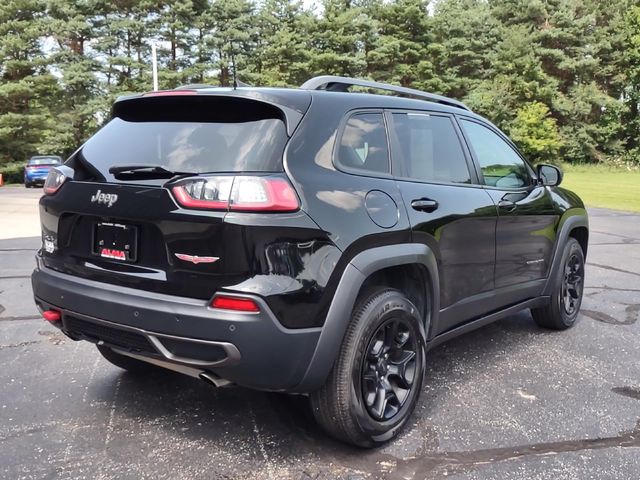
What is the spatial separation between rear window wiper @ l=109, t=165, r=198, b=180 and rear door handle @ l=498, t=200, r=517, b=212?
2.24 meters

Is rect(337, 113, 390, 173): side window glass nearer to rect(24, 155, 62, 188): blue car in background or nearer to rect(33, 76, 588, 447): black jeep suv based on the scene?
rect(33, 76, 588, 447): black jeep suv

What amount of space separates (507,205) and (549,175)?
924mm

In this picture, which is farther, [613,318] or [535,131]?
[535,131]

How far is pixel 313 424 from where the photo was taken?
318 cm

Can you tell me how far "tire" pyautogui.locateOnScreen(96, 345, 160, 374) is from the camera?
3693mm

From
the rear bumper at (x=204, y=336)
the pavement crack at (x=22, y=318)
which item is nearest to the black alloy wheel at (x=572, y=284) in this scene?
the rear bumper at (x=204, y=336)

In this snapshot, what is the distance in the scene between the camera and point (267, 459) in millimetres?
2809

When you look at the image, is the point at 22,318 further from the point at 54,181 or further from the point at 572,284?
the point at 572,284

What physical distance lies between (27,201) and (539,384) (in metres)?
18.7

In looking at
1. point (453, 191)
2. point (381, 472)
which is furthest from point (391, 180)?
point (381, 472)

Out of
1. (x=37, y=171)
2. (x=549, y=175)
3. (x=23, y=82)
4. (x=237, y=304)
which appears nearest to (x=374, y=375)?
(x=237, y=304)

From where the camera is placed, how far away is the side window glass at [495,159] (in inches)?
156

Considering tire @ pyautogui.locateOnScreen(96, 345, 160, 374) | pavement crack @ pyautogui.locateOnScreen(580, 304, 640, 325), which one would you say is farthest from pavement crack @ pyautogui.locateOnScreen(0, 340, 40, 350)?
pavement crack @ pyautogui.locateOnScreen(580, 304, 640, 325)

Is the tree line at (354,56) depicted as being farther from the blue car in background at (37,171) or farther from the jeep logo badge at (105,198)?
the jeep logo badge at (105,198)
